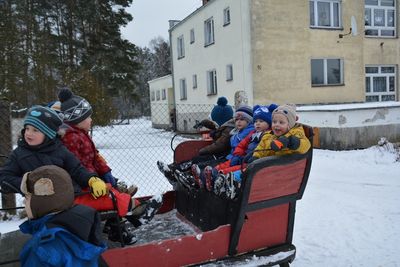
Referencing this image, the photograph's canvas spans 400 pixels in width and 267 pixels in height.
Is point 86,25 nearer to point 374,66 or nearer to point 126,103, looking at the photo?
point 126,103

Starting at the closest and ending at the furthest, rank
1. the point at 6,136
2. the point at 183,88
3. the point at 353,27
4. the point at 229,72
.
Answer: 1. the point at 6,136
2. the point at 353,27
3. the point at 229,72
4. the point at 183,88

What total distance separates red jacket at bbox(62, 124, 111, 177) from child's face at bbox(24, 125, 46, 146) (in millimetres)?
529

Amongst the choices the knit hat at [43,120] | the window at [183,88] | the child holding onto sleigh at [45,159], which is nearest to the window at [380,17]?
the window at [183,88]

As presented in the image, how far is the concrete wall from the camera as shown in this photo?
10.1 meters

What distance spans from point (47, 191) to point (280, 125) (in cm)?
199

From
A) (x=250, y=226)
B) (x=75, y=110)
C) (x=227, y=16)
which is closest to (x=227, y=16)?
(x=227, y=16)

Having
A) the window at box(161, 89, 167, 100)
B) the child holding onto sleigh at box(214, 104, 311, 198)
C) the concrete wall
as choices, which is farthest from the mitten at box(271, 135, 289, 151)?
the window at box(161, 89, 167, 100)

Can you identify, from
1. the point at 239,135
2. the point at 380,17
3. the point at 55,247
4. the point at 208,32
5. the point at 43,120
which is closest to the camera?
the point at 55,247

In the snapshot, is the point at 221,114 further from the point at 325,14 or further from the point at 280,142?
the point at 325,14

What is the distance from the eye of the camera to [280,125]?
323 cm

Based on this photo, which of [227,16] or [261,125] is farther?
[227,16]

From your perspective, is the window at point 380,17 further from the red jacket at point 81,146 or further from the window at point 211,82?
the red jacket at point 81,146

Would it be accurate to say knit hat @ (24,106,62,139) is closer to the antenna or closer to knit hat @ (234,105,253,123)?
knit hat @ (234,105,253,123)

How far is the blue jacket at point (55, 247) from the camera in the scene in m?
1.77
